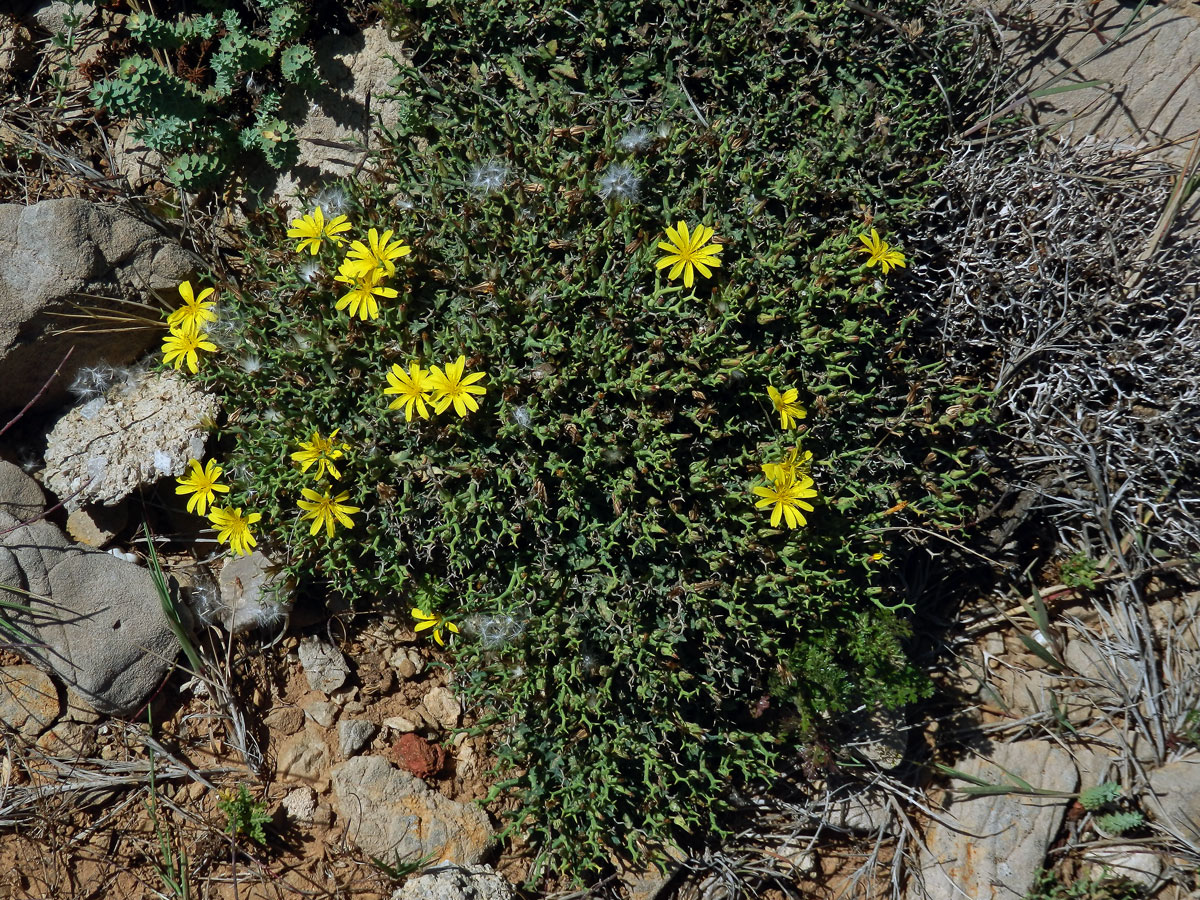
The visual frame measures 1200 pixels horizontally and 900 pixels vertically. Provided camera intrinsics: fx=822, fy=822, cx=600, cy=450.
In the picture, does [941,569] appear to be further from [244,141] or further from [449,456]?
[244,141]

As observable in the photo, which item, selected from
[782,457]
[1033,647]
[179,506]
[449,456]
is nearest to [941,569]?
[1033,647]

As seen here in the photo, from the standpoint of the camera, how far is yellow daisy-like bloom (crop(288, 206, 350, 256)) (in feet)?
10.6

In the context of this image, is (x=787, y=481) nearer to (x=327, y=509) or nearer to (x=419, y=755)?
(x=327, y=509)

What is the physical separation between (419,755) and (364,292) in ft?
6.46

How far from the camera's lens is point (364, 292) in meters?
3.21

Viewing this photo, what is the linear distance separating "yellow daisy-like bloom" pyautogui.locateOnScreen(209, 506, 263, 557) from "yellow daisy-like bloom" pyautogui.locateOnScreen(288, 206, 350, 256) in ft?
3.56

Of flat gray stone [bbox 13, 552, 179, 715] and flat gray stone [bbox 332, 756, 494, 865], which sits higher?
flat gray stone [bbox 13, 552, 179, 715]

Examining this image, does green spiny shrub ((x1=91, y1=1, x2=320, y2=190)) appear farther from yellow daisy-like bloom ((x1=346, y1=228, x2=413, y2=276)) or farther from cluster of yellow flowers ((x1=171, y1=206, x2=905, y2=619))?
yellow daisy-like bloom ((x1=346, y1=228, x2=413, y2=276))

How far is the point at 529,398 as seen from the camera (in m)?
3.17

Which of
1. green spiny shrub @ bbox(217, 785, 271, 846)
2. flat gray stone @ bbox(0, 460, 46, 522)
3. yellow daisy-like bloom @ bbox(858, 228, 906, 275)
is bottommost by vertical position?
green spiny shrub @ bbox(217, 785, 271, 846)

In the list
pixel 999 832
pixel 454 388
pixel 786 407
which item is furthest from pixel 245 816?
pixel 999 832

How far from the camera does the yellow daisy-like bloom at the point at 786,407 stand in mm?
3164

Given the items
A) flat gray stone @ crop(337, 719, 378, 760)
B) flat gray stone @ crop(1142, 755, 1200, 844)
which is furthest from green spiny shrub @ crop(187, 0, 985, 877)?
flat gray stone @ crop(1142, 755, 1200, 844)

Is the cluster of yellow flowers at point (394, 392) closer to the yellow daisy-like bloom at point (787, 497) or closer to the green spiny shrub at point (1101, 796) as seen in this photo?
the yellow daisy-like bloom at point (787, 497)
